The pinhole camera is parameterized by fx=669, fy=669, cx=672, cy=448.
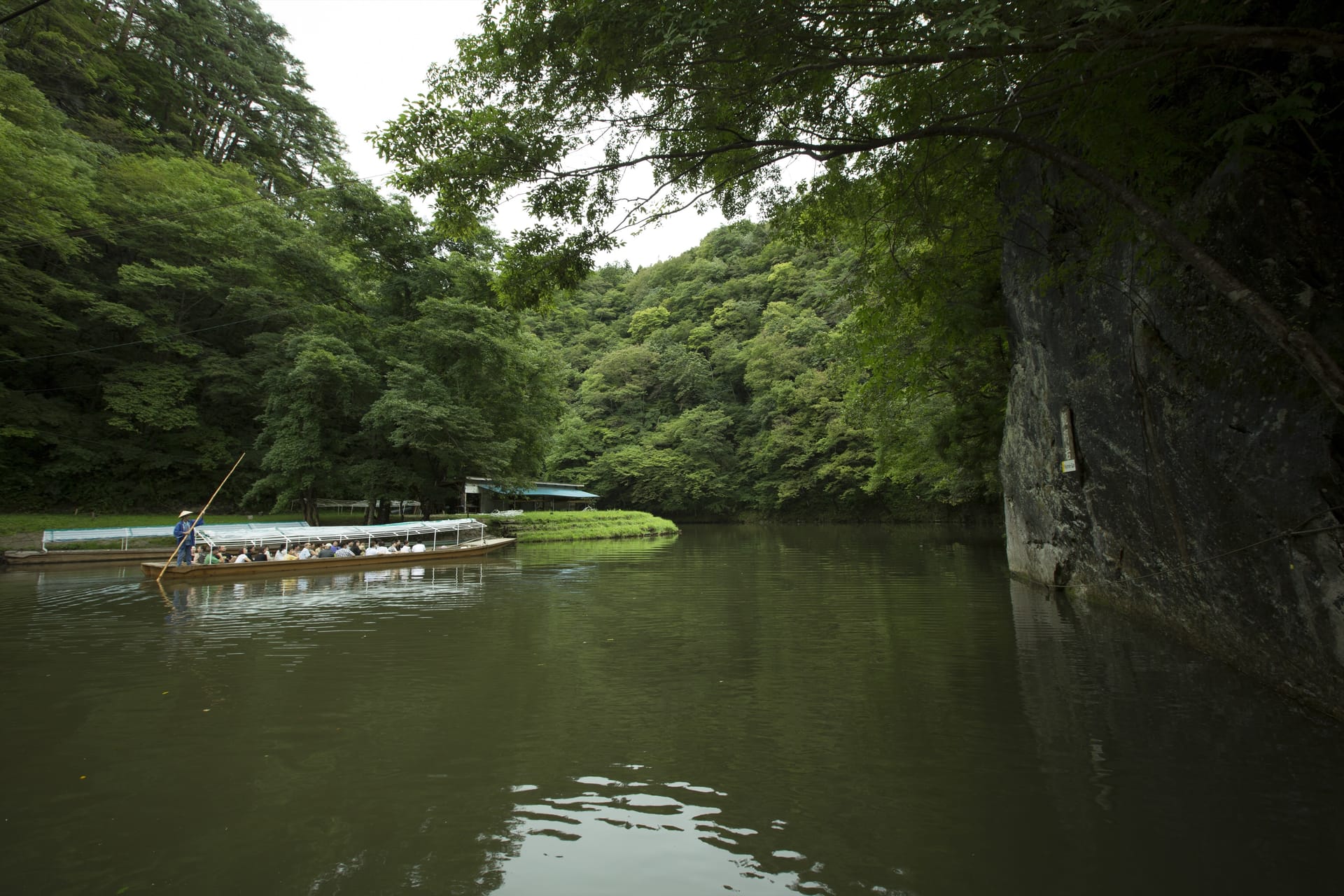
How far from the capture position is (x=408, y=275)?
1094 inches

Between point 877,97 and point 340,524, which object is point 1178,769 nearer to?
point 877,97

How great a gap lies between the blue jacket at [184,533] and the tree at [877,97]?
1257 cm

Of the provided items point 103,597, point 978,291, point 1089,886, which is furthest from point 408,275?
point 1089,886

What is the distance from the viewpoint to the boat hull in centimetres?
1434

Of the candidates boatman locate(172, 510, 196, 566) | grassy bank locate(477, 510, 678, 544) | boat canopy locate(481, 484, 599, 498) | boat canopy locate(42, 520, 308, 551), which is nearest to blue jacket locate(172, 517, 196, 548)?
boatman locate(172, 510, 196, 566)

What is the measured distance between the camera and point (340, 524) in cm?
2867

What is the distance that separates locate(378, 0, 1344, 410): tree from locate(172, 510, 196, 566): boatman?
12458 millimetres

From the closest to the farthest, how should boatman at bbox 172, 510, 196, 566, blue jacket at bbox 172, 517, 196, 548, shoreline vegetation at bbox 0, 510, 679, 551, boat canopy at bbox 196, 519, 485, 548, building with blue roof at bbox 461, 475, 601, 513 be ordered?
boatman at bbox 172, 510, 196, 566, blue jacket at bbox 172, 517, 196, 548, boat canopy at bbox 196, 519, 485, 548, shoreline vegetation at bbox 0, 510, 679, 551, building with blue roof at bbox 461, 475, 601, 513

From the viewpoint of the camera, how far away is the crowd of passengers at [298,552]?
15812mm

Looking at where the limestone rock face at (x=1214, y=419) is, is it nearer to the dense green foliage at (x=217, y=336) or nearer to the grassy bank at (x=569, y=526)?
the dense green foliage at (x=217, y=336)

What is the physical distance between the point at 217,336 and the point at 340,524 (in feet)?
33.3

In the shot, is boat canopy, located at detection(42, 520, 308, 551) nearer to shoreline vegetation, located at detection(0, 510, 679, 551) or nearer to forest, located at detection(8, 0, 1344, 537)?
shoreline vegetation, located at detection(0, 510, 679, 551)

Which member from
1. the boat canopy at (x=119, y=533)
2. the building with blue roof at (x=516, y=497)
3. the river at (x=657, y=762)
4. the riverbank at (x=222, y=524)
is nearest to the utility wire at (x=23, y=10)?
the river at (x=657, y=762)

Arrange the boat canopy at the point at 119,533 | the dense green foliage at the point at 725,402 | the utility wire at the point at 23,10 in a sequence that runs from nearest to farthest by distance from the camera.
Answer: the utility wire at the point at 23,10 → the boat canopy at the point at 119,533 → the dense green foliage at the point at 725,402
